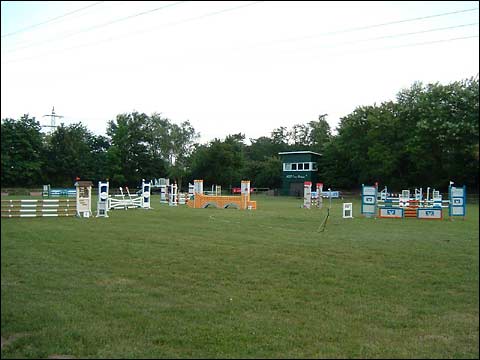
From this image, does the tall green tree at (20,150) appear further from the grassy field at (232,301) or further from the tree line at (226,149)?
the grassy field at (232,301)

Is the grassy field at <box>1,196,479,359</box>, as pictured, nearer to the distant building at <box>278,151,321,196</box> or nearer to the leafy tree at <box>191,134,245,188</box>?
the distant building at <box>278,151,321,196</box>

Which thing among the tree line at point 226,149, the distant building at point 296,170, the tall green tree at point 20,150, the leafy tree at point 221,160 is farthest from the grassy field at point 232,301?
the leafy tree at point 221,160

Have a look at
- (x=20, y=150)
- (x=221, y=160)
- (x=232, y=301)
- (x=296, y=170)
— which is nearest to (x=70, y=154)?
(x=20, y=150)

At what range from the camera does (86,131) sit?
458 centimetres

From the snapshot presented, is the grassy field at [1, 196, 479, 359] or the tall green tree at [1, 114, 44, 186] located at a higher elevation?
the tall green tree at [1, 114, 44, 186]

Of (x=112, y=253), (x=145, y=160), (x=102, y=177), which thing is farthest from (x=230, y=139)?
(x=112, y=253)

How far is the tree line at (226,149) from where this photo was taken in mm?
2859

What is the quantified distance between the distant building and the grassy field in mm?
1312

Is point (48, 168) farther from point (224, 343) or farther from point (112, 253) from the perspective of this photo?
point (112, 253)

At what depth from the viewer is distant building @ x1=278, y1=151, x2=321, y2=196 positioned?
8.94m

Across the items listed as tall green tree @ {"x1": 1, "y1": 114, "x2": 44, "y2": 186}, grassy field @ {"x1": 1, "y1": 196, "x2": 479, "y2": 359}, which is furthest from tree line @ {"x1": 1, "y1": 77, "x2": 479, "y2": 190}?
grassy field @ {"x1": 1, "y1": 196, "x2": 479, "y2": 359}

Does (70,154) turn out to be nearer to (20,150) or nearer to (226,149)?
(20,150)

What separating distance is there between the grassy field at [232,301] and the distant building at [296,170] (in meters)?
1.31

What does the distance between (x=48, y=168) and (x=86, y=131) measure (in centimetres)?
66
